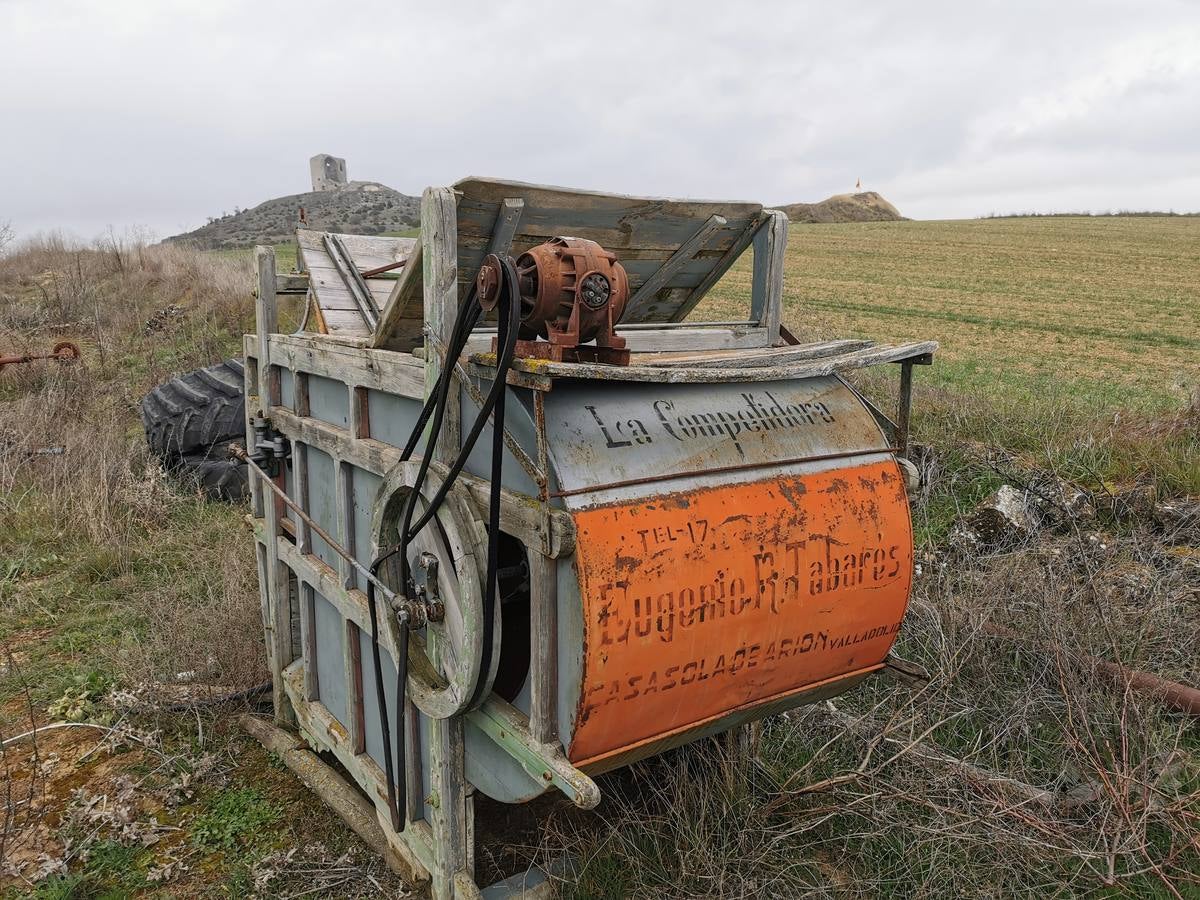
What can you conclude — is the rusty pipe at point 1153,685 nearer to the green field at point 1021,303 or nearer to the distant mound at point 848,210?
the green field at point 1021,303

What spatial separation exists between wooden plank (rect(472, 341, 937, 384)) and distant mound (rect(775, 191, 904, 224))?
5533cm

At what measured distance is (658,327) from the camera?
10.4 feet

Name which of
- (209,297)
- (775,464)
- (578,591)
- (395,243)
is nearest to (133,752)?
(395,243)

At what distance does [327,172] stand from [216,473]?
31.8m

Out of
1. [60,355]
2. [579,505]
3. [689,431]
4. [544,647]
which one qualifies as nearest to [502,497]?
[579,505]

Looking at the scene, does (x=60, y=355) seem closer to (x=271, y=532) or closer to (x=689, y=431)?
(x=271, y=532)

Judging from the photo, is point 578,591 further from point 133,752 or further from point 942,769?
point 133,752

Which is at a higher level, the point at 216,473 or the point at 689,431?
the point at 689,431

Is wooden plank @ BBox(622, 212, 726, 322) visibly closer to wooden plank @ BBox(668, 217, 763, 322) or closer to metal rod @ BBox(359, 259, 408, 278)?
wooden plank @ BBox(668, 217, 763, 322)

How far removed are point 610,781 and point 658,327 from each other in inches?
71.4

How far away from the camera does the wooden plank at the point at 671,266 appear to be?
2936 millimetres

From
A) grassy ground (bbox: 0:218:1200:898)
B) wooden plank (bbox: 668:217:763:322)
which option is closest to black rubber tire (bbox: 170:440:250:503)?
grassy ground (bbox: 0:218:1200:898)

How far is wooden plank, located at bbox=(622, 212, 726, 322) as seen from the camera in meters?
2.94

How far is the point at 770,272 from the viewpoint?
10.4 feet
